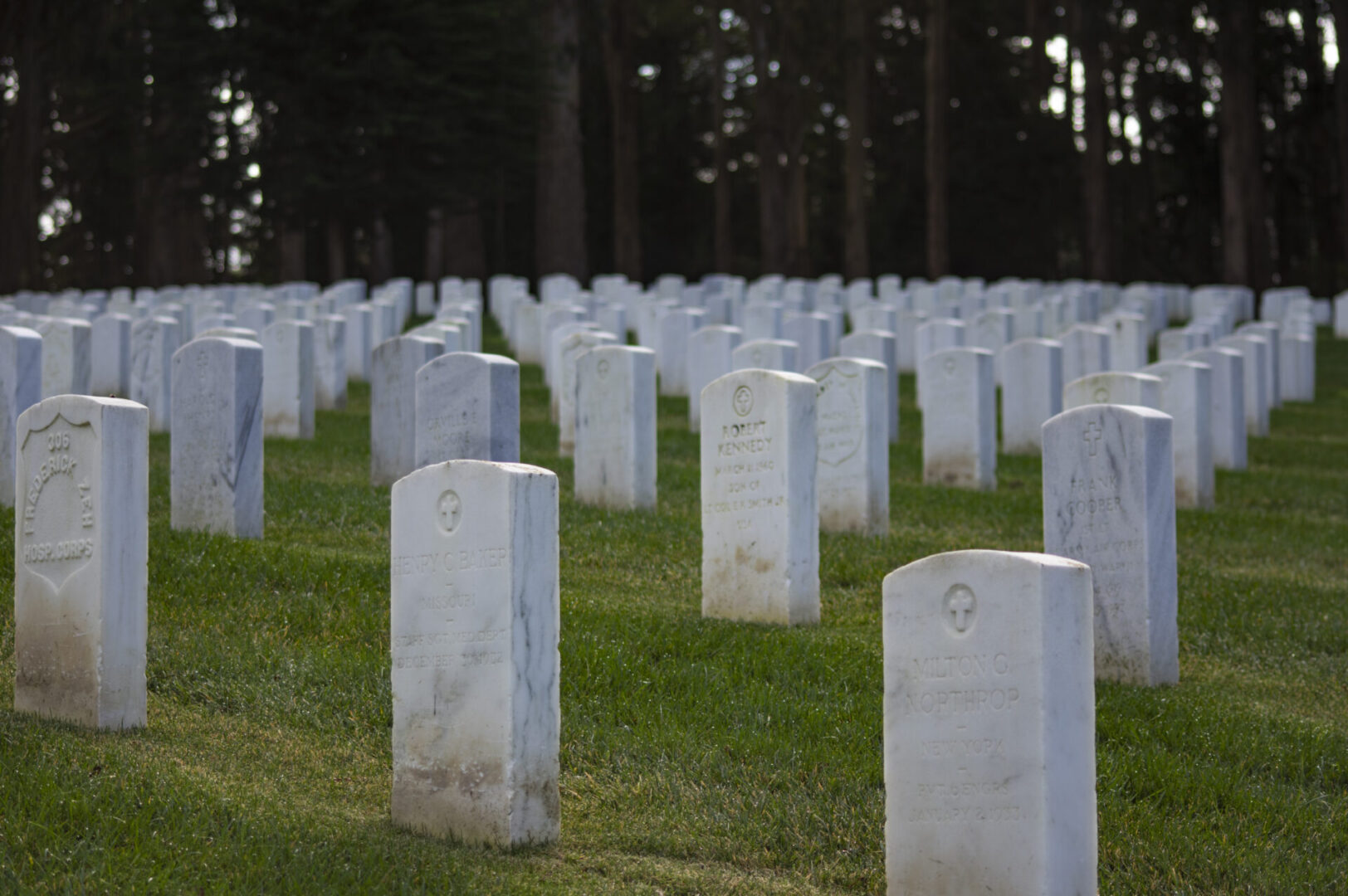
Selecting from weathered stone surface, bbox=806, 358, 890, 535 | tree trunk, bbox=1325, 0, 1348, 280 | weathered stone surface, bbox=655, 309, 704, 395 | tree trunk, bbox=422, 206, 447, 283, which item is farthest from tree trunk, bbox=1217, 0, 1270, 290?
weathered stone surface, bbox=806, 358, 890, 535

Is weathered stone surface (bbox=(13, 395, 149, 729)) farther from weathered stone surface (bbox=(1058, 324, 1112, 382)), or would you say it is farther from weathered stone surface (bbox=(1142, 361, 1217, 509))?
weathered stone surface (bbox=(1058, 324, 1112, 382))

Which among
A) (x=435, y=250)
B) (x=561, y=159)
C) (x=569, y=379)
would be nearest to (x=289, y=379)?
(x=569, y=379)

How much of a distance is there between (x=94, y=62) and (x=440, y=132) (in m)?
6.93

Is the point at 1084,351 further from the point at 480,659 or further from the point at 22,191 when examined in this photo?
the point at 22,191

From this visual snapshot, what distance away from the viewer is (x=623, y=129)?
39.5m

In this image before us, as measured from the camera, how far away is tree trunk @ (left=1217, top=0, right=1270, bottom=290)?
34.3 metres

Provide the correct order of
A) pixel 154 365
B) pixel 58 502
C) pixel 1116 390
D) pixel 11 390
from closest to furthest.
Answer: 1. pixel 58 502
2. pixel 11 390
3. pixel 1116 390
4. pixel 154 365

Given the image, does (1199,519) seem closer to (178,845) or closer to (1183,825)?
(1183,825)

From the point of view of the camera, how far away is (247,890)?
14.8 feet

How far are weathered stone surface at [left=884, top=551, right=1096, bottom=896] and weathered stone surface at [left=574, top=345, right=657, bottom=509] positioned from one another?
5693 millimetres

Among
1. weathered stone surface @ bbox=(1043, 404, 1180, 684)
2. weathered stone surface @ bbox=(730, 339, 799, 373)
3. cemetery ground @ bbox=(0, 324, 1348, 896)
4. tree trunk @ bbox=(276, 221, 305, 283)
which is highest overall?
tree trunk @ bbox=(276, 221, 305, 283)

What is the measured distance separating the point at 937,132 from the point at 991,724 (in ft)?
108

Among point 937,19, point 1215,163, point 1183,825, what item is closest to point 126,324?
point 1183,825

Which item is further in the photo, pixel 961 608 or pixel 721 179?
pixel 721 179
